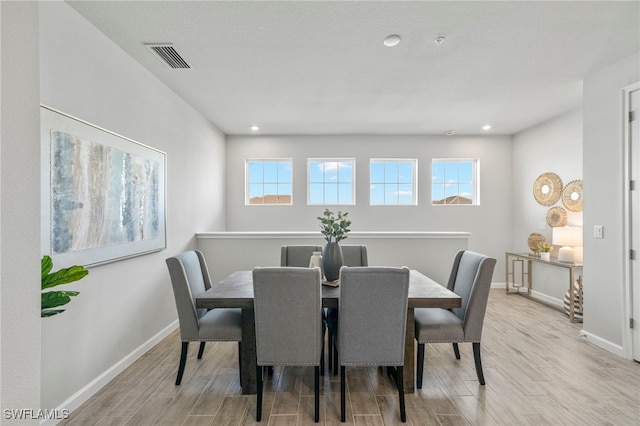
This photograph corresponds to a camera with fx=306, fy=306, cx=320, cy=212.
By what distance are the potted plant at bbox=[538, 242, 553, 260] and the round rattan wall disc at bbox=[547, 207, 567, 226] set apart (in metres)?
0.33

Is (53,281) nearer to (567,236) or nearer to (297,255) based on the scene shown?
(297,255)

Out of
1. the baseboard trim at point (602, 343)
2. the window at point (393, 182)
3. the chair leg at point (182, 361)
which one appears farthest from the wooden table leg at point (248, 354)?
the window at point (393, 182)

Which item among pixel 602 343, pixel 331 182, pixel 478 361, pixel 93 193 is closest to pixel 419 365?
pixel 478 361

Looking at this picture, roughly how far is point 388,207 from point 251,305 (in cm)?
382

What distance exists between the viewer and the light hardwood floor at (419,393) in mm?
1949

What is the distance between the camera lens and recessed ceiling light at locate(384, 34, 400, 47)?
2.30 m

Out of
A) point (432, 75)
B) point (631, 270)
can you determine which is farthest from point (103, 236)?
point (631, 270)

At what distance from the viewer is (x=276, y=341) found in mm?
1934

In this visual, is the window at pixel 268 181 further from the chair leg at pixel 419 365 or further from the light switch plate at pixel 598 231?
the light switch plate at pixel 598 231

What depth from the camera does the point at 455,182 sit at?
552 cm

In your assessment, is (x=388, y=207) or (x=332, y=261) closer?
(x=332, y=261)

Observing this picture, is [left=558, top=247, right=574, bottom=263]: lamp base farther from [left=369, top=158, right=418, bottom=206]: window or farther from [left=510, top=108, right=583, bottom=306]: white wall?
[left=369, top=158, right=418, bottom=206]: window

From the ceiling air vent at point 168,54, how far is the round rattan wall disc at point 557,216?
4943 millimetres

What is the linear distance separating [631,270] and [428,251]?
1.85 meters
